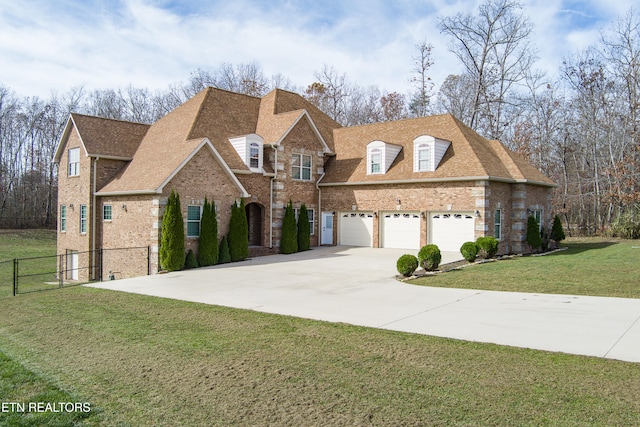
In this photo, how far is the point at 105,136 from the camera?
984 inches

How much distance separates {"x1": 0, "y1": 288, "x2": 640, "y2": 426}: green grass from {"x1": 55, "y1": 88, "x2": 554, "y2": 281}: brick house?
11.4 meters

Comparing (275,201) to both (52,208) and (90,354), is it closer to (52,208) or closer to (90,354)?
(90,354)

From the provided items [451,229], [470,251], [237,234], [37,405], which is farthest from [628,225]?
[37,405]

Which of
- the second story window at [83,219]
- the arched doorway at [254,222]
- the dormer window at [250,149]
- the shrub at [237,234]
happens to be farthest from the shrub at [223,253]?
the second story window at [83,219]

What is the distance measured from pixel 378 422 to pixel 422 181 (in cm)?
1919

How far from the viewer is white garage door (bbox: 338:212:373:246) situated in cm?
2591

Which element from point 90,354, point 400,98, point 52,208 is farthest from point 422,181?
point 52,208

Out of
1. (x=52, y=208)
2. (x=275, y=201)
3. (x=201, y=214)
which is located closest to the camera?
(x=201, y=214)

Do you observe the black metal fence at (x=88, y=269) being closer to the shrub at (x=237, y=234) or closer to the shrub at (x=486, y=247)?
the shrub at (x=237, y=234)

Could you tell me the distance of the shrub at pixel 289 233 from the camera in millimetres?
24609

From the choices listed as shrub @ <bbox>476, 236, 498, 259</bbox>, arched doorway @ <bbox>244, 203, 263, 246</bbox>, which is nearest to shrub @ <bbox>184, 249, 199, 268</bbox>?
arched doorway @ <bbox>244, 203, 263, 246</bbox>

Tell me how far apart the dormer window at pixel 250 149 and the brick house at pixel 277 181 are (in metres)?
0.05

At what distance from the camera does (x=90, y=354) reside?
7824 mm

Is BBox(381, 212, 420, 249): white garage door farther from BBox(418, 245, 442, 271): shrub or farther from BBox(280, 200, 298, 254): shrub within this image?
BBox(418, 245, 442, 271): shrub
